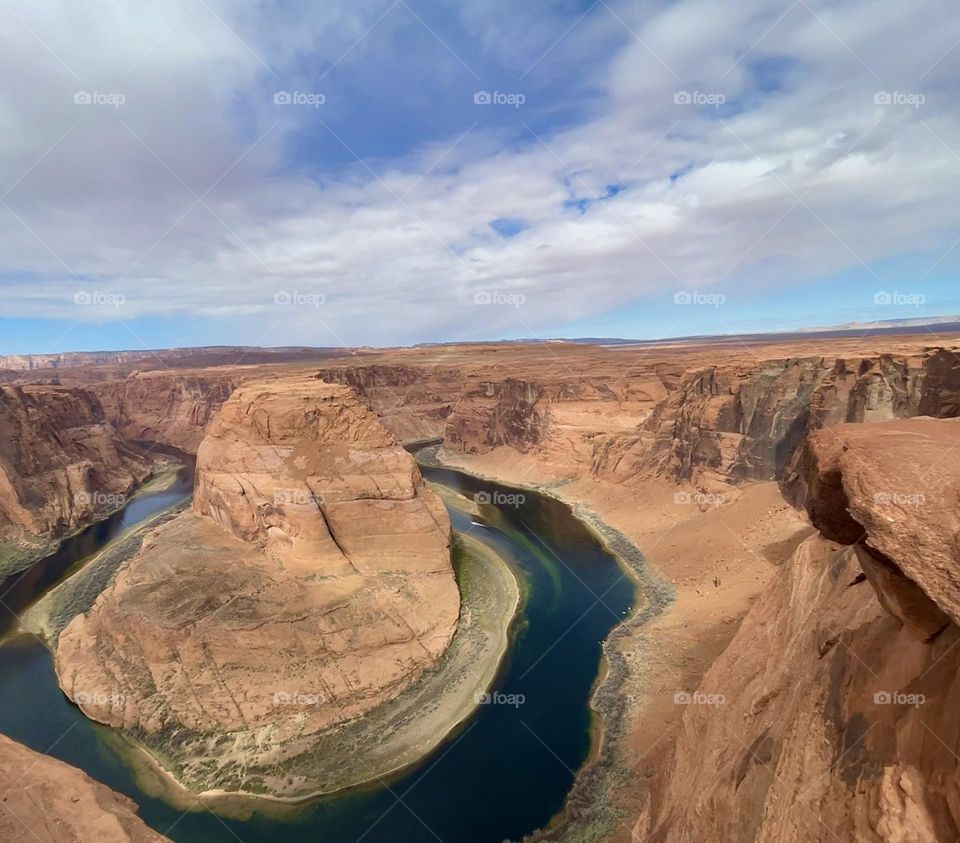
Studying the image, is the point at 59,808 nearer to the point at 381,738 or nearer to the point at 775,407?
the point at 381,738

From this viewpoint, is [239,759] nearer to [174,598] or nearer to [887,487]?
[174,598]

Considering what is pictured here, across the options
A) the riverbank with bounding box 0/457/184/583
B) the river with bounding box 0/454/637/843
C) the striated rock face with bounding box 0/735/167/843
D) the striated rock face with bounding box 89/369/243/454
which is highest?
the striated rock face with bounding box 89/369/243/454

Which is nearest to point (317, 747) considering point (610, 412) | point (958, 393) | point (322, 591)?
point (322, 591)

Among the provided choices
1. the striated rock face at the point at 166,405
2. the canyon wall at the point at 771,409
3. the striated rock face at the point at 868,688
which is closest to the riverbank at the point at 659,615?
the canyon wall at the point at 771,409

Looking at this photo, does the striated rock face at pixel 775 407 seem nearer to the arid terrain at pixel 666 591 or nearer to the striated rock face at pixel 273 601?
the arid terrain at pixel 666 591

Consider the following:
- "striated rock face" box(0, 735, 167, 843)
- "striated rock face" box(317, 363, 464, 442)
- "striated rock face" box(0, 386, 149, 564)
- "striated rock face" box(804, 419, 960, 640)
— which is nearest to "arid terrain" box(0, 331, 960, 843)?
"striated rock face" box(804, 419, 960, 640)

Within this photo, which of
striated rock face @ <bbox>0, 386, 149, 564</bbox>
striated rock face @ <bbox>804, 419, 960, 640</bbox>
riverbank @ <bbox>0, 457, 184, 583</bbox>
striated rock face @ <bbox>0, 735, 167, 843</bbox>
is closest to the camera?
striated rock face @ <bbox>804, 419, 960, 640</bbox>

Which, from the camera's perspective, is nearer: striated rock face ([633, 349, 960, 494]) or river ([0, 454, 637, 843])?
river ([0, 454, 637, 843])

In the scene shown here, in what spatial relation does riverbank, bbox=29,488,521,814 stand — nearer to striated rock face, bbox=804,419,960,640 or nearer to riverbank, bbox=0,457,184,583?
riverbank, bbox=0,457,184,583
